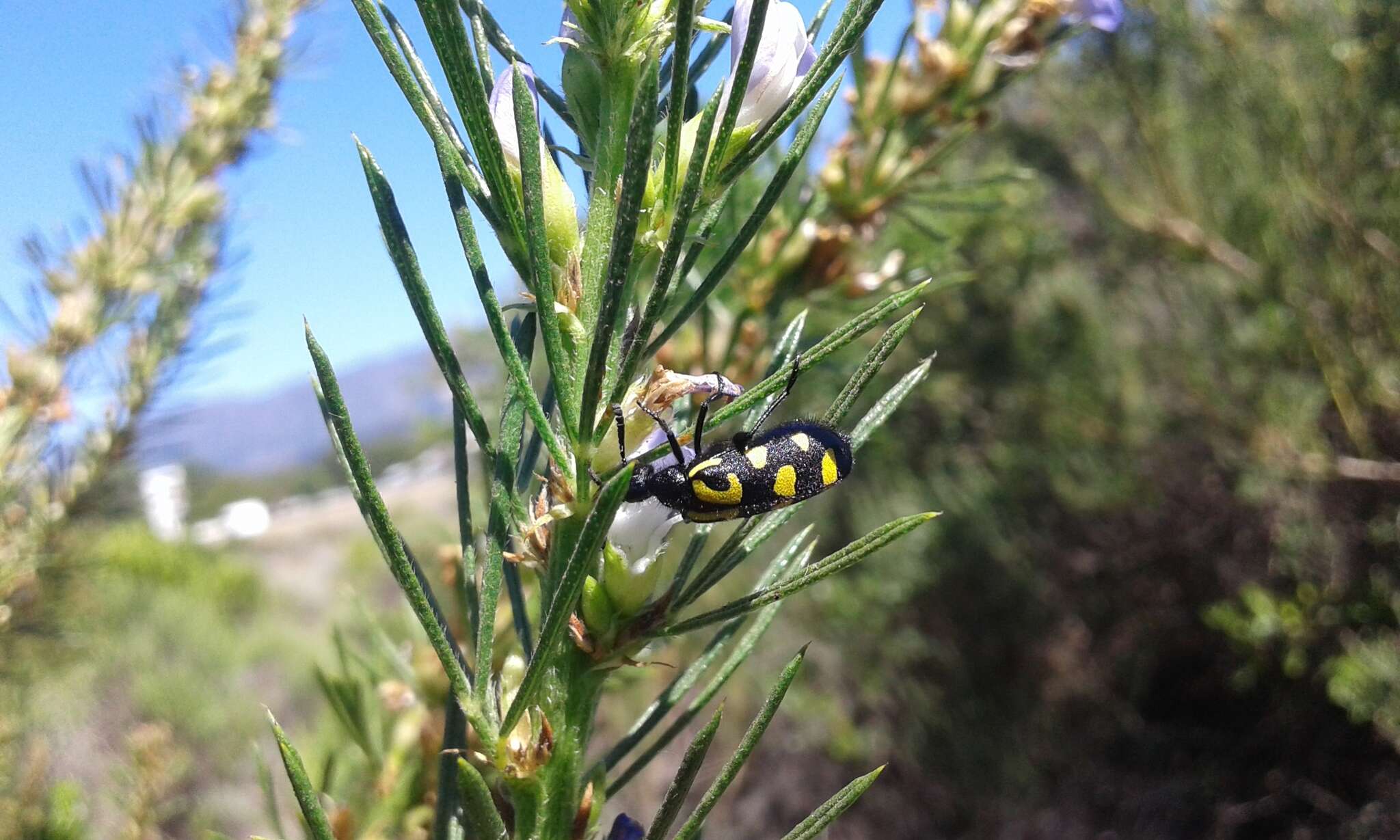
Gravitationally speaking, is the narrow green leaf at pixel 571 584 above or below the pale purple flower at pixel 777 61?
below

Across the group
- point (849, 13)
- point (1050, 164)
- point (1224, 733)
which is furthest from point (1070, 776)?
point (849, 13)

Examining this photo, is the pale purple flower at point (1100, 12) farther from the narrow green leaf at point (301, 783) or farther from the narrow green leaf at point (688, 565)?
the narrow green leaf at point (301, 783)

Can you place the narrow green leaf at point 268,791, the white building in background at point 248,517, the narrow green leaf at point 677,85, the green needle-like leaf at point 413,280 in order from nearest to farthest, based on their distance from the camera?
1. the narrow green leaf at point 677,85
2. the green needle-like leaf at point 413,280
3. the narrow green leaf at point 268,791
4. the white building in background at point 248,517

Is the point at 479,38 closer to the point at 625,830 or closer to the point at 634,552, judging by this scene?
the point at 634,552

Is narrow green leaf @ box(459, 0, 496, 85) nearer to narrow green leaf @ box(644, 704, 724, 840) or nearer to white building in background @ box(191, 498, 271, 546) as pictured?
narrow green leaf @ box(644, 704, 724, 840)

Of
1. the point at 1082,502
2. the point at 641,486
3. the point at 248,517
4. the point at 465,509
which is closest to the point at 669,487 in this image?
the point at 641,486

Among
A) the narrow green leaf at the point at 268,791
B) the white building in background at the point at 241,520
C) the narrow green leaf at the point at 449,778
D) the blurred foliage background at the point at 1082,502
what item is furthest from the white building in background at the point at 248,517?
the narrow green leaf at the point at 449,778

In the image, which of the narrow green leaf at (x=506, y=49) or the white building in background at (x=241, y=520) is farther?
the white building in background at (x=241, y=520)

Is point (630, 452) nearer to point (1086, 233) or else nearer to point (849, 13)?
point (849, 13)
